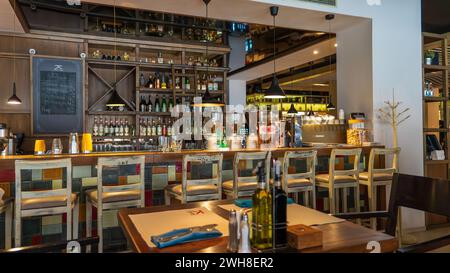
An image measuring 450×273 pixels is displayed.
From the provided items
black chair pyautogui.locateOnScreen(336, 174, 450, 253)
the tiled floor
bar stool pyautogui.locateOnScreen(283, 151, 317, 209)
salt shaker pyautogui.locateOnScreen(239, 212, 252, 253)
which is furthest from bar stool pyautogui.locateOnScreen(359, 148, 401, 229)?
salt shaker pyautogui.locateOnScreen(239, 212, 252, 253)

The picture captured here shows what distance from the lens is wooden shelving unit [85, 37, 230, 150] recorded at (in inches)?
240

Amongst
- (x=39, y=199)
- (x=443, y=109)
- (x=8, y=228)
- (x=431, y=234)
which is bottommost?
(x=431, y=234)

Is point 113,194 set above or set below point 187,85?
below

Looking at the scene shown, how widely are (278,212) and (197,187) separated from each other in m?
2.17

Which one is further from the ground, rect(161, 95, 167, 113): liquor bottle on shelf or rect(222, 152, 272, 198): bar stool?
rect(161, 95, 167, 113): liquor bottle on shelf

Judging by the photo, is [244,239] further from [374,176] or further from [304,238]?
[374,176]

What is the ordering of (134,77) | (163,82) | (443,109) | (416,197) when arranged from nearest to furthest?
(416,197)
(443,109)
(134,77)
(163,82)

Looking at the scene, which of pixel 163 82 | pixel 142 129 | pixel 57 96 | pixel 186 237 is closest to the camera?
pixel 186 237

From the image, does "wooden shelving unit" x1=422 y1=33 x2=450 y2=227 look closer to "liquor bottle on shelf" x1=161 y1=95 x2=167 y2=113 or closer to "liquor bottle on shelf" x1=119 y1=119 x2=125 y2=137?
"liquor bottle on shelf" x1=161 y1=95 x2=167 y2=113

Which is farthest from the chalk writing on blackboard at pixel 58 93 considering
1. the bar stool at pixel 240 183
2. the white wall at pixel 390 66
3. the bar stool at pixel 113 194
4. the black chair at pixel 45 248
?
the black chair at pixel 45 248

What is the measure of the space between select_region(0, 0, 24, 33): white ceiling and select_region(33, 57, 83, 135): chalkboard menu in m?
0.56

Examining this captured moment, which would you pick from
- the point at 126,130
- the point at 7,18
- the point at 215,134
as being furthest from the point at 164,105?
the point at 7,18

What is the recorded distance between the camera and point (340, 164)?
4.64 meters

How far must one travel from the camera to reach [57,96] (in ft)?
19.1
